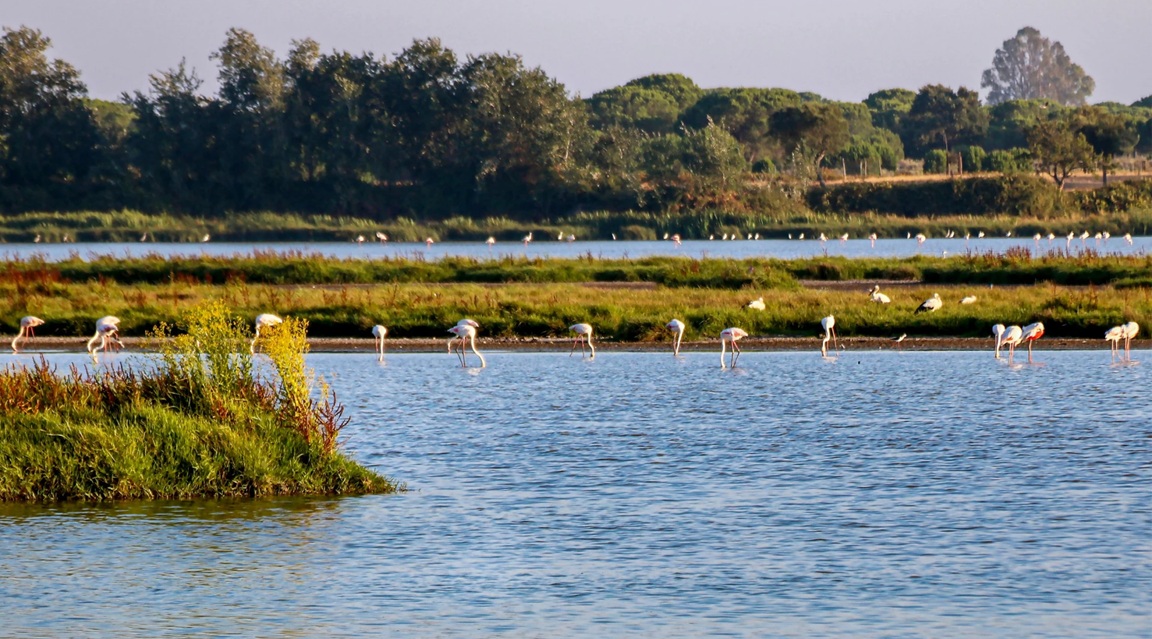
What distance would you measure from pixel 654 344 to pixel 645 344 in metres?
0.19

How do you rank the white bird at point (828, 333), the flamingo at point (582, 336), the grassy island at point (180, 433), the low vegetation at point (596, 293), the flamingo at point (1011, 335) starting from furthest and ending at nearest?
the low vegetation at point (596, 293) < the white bird at point (828, 333) < the flamingo at point (582, 336) < the flamingo at point (1011, 335) < the grassy island at point (180, 433)

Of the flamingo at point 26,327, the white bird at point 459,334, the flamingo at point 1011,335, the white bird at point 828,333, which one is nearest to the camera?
the flamingo at point 1011,335

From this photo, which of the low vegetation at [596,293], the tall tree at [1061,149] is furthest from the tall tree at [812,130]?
the low vegetation at [596,293]

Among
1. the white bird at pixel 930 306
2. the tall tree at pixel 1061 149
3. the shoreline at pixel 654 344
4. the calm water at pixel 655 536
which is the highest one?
the tall tree at pixel 1061 149

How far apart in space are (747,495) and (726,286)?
83.7 ft

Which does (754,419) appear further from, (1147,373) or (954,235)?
(954,235)

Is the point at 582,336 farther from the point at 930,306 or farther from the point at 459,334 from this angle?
the point at 930,306

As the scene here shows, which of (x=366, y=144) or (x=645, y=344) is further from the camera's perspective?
(x=366, y=144)

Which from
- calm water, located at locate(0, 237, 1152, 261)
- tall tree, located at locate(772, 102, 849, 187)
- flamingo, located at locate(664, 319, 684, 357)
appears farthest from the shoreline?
tall tree, located at locate(772, 102, 849, 187)

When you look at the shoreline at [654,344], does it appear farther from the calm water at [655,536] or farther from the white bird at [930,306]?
the calm water at [655,536]

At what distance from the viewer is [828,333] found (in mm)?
31828

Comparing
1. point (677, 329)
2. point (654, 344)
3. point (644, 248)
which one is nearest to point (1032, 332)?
point (677, 329)

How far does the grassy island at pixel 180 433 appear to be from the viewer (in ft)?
49.7

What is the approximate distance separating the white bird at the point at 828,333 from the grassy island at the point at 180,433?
1597 centimetres
